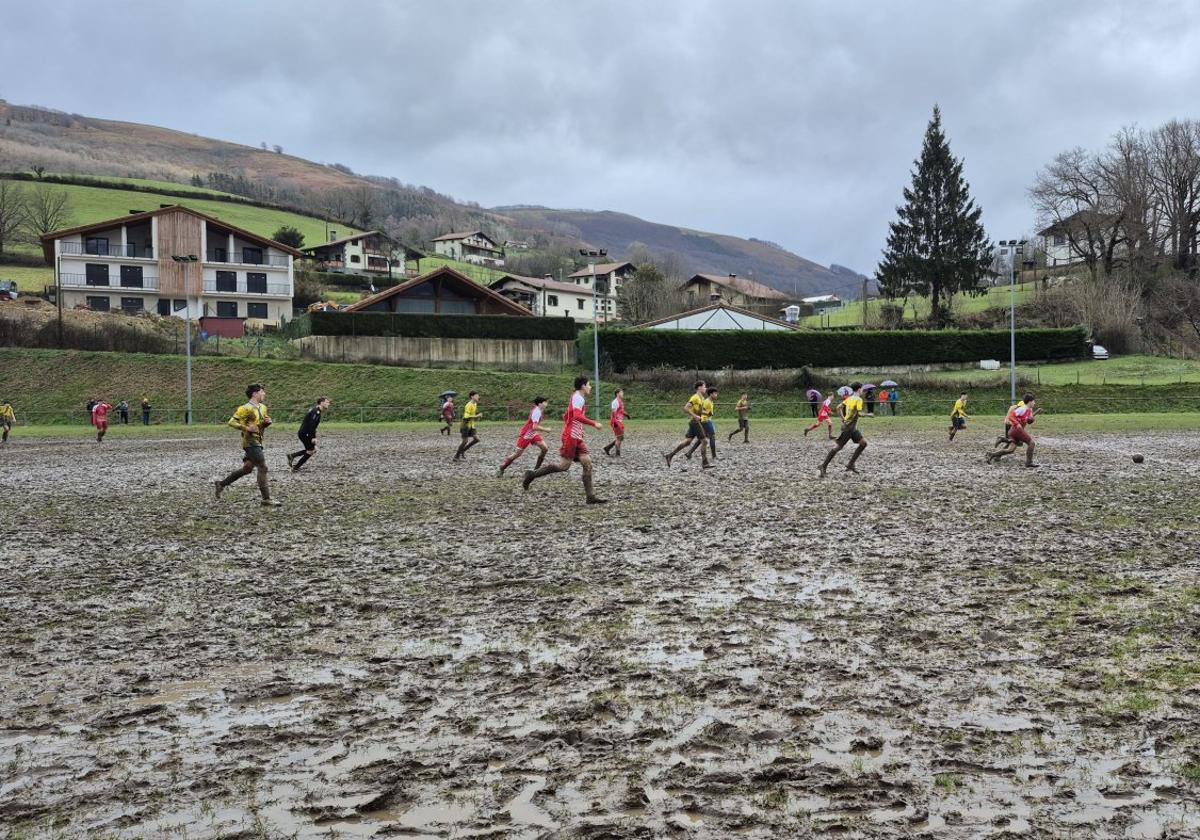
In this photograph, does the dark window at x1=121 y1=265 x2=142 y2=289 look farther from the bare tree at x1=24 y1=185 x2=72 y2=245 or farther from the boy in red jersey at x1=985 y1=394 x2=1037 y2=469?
the boy in red jersey at x1=985 y1=394 x2=1037 y2=469

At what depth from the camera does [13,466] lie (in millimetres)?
24312

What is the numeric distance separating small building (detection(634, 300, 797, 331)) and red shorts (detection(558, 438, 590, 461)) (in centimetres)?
5842

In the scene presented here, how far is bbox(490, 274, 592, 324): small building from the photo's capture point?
4158 inches

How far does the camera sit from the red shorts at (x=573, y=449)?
49.9 feet

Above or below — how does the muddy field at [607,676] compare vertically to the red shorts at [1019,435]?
below

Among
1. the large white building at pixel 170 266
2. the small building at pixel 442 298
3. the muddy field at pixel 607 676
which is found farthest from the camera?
the large white building at pixel 170 266

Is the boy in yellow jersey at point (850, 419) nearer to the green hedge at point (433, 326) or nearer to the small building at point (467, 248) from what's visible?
the green hedge at point (433, 326)

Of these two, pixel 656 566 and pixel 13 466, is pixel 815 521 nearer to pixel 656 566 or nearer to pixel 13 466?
pixel 656 566

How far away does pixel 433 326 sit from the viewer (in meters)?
61.3

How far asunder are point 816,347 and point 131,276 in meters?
56.0

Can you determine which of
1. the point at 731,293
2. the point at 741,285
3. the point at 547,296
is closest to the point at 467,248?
the point at 741,285

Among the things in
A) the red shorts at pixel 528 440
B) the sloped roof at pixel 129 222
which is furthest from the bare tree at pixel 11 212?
the red shorts at pixel 528 440

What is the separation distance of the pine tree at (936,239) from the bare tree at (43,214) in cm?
8570

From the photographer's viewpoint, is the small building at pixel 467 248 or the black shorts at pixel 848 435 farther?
the small building at pixel 467 248
